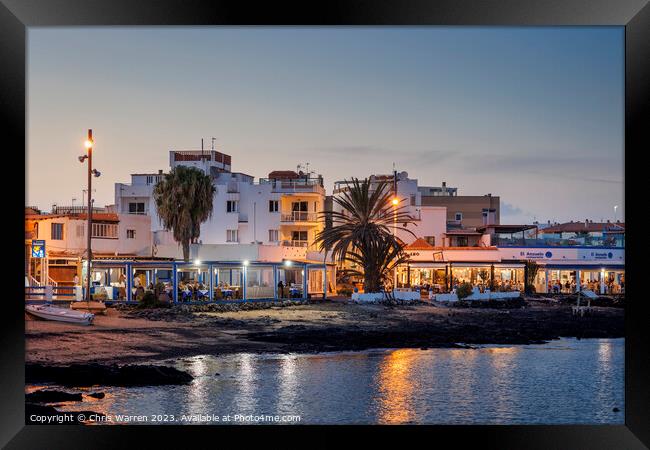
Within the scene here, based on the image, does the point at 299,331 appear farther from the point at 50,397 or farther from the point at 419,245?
the point at 419,245

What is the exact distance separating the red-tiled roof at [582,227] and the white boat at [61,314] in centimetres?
2913

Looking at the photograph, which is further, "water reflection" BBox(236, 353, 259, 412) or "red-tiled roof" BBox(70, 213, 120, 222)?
"red-tiled roof" BBox(70, 213, 120, 222)

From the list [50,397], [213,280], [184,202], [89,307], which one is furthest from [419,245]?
[50,397]

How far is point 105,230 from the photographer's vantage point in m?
34.2

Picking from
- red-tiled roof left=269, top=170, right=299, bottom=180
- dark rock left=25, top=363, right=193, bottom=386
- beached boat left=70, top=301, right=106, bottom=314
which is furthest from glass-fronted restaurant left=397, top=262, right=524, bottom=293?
dark rock left=25, top=363, right=193, bottom=386

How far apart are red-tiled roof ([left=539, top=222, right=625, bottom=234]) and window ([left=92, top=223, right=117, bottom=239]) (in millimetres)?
22783

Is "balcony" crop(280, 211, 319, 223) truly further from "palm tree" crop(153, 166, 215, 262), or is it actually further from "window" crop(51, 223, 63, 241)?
"window" crop(51, 223, 63, 241)

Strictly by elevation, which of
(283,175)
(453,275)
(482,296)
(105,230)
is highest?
(283,175)

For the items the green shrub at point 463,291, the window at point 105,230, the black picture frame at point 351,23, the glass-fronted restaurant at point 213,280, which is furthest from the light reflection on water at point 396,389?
the window at point 105,230

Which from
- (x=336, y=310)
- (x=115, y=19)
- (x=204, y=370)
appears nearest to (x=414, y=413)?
(x=204, y=370)

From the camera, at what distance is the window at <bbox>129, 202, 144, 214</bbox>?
1464 inches

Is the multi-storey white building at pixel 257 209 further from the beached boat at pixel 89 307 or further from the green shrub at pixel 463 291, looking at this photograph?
the beached boat at pixel 89 307

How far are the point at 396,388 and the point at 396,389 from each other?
0.26ft
